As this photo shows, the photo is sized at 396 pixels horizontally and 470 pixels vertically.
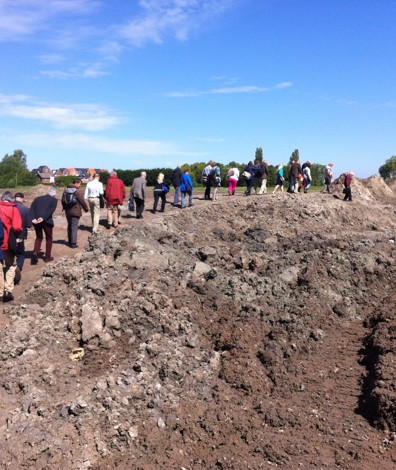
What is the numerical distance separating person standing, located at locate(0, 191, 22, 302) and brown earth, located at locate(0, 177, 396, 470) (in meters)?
0.44

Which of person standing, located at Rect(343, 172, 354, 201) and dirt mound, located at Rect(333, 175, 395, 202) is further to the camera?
dirt mound, located at Rect(333, 175, 395, 202)

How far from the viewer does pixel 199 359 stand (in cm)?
782

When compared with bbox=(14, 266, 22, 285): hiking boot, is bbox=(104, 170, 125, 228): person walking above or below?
above

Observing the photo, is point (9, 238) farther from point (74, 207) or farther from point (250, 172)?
point (250, 172)

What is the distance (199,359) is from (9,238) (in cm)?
462

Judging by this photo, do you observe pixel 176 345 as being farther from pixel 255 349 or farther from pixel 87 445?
pixel 87 445

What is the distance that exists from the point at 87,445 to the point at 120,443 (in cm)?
41

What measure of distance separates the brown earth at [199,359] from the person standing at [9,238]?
436mm

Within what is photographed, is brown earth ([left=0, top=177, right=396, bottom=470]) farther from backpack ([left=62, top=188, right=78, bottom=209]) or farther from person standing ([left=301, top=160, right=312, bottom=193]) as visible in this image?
person standing ([left=301, top=160, right=312, bottom=193])

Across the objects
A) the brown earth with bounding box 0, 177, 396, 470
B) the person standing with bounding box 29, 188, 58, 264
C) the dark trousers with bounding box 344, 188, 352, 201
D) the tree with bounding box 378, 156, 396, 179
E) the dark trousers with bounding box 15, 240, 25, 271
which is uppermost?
the tree with bounding box 378, 156, 396, 179

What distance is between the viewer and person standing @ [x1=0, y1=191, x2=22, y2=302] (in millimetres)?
9508

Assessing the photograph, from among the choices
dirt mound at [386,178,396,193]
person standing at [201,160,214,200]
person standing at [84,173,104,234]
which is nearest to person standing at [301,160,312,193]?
person standing at [201,160,214,200]

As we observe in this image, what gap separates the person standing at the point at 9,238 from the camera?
9508 mm

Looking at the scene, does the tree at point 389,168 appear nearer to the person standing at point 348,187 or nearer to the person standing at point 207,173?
the person standing at point 348,187
